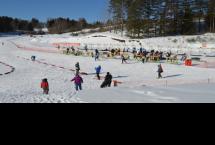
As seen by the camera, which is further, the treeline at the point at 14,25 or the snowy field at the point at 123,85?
the treeline at the point at 14,25

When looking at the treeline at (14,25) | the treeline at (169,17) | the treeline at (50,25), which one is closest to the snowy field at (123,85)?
the treeline at (169,17)

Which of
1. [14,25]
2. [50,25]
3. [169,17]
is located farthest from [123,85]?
[14,25]

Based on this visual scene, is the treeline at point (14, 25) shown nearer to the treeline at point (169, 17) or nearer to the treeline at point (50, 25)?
the treeline at point (50, 25)

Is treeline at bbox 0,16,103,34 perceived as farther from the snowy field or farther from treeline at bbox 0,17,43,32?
the snowy field

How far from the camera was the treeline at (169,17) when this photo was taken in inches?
2618

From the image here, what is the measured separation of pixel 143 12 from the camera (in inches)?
2709

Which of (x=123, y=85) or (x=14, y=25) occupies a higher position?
(x=14, y=25)

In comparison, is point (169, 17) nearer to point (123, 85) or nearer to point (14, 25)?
point (123, 85)

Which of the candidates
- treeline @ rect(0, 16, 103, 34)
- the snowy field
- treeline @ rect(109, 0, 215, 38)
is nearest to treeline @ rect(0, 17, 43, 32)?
treeline @ rect(0, 16, 103, 34)

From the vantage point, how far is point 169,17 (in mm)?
68375

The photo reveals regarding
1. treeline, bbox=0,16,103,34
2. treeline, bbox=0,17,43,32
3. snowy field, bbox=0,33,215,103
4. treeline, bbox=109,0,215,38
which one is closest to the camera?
snowy field, bbox=0,33,215,103

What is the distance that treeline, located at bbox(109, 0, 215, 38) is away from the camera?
66.5 m
